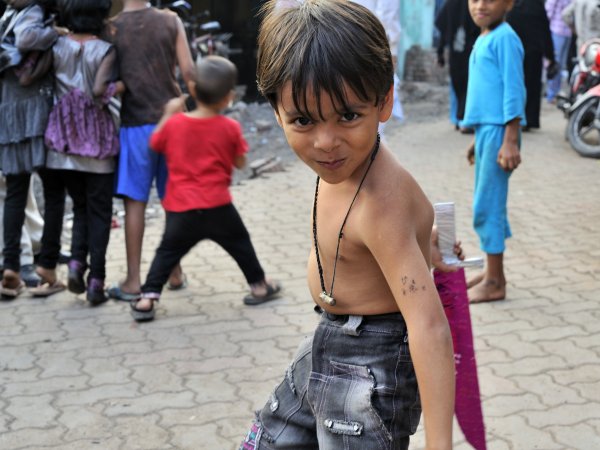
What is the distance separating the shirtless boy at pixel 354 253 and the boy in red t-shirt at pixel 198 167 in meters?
Result: 2.56

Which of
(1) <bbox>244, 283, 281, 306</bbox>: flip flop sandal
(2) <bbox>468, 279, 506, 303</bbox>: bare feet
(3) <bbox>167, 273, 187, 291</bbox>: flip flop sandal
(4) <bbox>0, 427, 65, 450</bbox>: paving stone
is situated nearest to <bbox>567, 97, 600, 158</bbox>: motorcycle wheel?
(2) <bbox>468, 279, 506, 303</bbox>: bare feet

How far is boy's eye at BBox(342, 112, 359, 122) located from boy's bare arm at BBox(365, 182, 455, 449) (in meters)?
0.19

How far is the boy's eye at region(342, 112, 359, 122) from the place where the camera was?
1869mm

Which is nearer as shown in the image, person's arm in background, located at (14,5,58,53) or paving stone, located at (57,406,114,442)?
paving stone, located at (57,406,114,442)

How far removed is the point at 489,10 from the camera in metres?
4.62

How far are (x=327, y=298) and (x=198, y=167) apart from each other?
2702 millimetres

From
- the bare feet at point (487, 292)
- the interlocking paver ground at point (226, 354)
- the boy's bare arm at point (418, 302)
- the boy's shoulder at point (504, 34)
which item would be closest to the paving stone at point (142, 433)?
the interlocking paver ground at point (226, 354)

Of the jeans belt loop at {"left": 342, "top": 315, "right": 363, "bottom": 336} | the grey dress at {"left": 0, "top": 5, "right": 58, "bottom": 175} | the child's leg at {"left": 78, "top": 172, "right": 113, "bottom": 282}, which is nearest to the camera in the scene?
the jeans belt loop at {"left": 342, "top": 315, "right": 363, "bottom": 336}

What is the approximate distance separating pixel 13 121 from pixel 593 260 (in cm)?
367

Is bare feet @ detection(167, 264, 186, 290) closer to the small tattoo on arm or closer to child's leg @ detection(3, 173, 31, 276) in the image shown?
child's leg @ detection(3, 173, 31, 276)

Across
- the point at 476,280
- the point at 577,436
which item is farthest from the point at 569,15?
the point at 577,436

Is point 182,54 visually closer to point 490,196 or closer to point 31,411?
point 490,196

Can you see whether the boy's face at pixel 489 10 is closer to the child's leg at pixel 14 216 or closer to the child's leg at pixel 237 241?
the child's leg at pixel 237 241

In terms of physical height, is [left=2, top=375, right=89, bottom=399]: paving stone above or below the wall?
above
